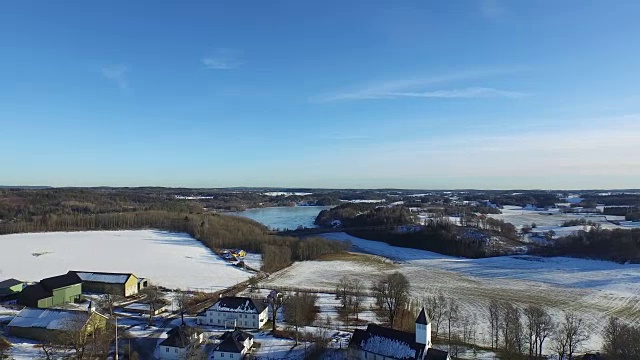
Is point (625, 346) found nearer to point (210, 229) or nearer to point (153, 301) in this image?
point (153, 301)

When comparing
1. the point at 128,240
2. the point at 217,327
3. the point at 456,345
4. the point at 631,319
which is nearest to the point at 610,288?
the point at 631,319

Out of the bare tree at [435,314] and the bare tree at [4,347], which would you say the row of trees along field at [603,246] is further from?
the bare tree at [4,347]

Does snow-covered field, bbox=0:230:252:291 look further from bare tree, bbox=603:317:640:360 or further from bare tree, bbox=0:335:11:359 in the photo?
bare tree, bbox=603:317:640:360

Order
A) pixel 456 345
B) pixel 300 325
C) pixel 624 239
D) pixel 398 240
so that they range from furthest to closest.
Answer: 1. pixel 398 240
2. pixel 624 239
3. pixel 300 325
4. pixel 456 345

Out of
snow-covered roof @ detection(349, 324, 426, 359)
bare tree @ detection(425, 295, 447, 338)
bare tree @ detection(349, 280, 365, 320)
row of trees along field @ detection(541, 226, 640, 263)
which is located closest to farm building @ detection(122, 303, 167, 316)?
bare tree @ detection(349, 280, 365, 320)

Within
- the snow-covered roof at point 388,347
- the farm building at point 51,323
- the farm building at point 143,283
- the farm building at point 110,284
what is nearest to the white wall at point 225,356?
the snow-covered roof at point 388,347

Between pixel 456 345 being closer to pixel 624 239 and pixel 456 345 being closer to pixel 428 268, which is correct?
pixel 428 268
